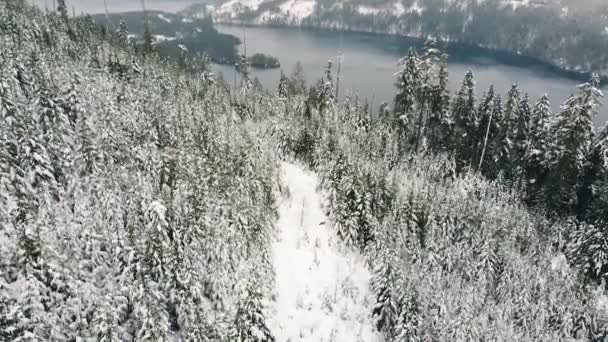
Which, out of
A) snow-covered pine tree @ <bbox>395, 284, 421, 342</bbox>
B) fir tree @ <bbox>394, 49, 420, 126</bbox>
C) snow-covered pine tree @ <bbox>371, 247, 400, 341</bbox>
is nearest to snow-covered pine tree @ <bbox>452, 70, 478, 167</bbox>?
fir tree @ <bbox>394, 49, 420, 126</bbox>

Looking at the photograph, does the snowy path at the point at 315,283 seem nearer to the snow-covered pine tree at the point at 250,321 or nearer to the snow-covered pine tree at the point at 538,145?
the snow-covered pine tree at the point at 250,321

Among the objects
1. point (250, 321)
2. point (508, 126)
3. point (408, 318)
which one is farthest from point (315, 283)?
point (508, 126)

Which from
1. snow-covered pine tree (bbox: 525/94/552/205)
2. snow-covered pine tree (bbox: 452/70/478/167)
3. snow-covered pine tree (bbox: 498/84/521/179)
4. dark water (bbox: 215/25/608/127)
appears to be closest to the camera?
snow-covered pine tree (bbox: 525/94/552/205)

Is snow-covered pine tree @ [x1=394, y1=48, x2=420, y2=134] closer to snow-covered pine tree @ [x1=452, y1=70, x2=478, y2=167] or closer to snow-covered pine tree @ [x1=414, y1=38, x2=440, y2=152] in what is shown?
snow-covered pine tree @ [x1=414, y1=38, x2=440, y2=152]

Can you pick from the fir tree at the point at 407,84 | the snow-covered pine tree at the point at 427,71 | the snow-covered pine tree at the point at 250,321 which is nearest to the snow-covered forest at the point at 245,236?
the snow-covered pine tree at the point at 250,321

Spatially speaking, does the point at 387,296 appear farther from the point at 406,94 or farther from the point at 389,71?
the point at 389,71

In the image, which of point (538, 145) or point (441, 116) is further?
point (441, 116)
